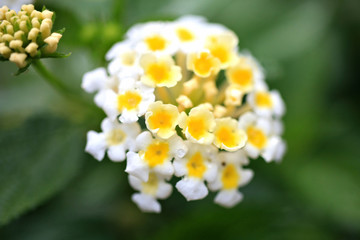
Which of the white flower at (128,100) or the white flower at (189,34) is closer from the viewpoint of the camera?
the white flower at (128,100)

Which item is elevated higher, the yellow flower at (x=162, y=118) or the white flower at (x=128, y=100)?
the white flower at (x=128, y=100)

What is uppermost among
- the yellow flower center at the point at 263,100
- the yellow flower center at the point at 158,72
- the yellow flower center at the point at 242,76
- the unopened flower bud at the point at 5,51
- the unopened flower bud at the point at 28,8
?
the yellow flower center at the point at 242,76

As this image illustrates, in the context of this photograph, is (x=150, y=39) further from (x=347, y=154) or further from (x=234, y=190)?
(x=347, y=154)

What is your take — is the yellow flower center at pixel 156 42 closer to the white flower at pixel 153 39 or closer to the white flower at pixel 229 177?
the white flower at pixel 153 39

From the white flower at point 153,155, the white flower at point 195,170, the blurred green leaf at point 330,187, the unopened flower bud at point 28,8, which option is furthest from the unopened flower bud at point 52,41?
the blurred green leaf at point 330,187

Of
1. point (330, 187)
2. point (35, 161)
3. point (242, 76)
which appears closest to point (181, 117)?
point (242, 76)

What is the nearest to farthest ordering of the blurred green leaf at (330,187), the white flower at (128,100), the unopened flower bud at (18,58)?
the unopened flower bud at (18,58) < the white flower at (128,100) < the blurred green leaf at (330,187)

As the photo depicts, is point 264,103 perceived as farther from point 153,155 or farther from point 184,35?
point 153,155

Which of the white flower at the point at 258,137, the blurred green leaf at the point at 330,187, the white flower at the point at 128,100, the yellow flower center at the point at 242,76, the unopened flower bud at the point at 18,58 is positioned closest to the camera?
the unopened flower bud at the point at 18,58
